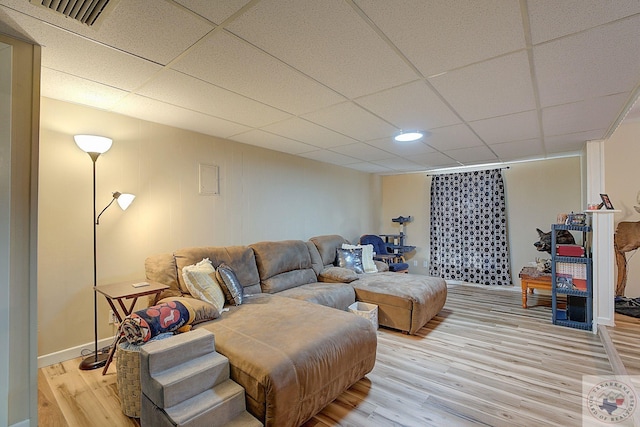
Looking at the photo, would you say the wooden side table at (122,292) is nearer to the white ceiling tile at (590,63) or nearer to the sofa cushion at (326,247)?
Answer: the sofa cushion at (326,247)

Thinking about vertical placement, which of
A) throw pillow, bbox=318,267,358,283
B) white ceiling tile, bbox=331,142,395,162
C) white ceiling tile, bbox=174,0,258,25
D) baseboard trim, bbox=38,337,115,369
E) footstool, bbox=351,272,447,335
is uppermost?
white ceiling tile, bbox=174,0,258,25

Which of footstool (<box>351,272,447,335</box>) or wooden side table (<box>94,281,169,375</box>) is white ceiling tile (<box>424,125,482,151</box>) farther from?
wooden side table (<box>94,281,169,375</box>)

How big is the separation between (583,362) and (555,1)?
2.99m

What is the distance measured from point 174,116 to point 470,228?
5148 millimetres

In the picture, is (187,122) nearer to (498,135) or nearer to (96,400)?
(96,400)

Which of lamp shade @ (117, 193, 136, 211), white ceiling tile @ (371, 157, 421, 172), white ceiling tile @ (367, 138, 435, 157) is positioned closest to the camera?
lamp shade @ (117, 193, 136, 211)

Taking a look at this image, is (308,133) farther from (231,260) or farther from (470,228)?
(470,228)

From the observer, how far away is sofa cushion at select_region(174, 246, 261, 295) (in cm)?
289

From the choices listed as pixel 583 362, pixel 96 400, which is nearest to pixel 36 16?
pixel 96 400

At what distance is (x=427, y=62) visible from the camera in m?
1.79

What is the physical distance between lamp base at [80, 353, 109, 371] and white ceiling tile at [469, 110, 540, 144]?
406cm

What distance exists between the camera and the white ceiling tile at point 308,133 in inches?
119

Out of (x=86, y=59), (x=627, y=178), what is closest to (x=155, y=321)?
(x=86, y=59)
